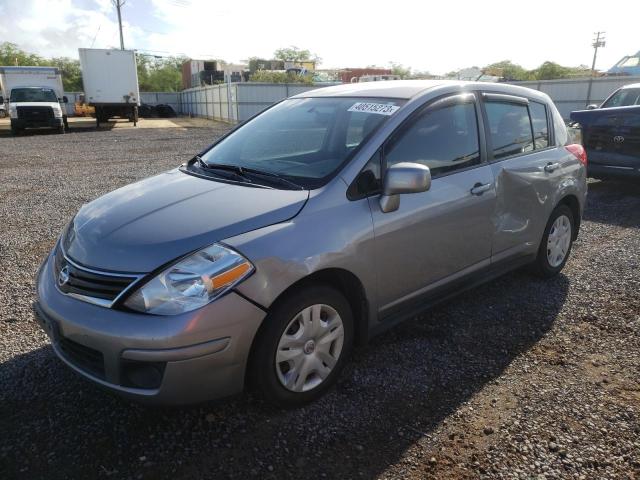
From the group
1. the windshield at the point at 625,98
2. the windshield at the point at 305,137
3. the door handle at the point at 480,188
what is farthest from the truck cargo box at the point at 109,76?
the door handle at the point at 480,188

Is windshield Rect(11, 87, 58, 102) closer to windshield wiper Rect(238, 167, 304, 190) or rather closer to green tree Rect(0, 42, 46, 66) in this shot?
windshield wiper Rect(238, 167, 304, 190)

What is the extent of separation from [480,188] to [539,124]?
1287 mm

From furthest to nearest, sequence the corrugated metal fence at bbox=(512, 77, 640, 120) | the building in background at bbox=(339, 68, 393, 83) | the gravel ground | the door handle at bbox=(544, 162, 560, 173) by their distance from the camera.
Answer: the building in background at bbox=(339, 68, 393, 83) < the corrugated metal fence at bbox=(512, 77, 640, 120) < the door handle at bbox=(544, 162, 560, 173) < the gravel ground

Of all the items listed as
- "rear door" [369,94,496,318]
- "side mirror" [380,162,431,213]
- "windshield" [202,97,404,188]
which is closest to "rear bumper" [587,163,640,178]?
"rear door" [369,94,496,318]

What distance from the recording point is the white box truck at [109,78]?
24.6 m

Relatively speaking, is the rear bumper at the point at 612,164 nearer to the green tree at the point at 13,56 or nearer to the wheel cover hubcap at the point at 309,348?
the wheel cover hubcap at the point at 309,348

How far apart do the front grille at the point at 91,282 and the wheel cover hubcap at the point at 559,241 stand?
3.61 m

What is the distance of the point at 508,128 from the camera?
3.94 meters

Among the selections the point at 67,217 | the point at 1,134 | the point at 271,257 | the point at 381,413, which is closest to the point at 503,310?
the point at 381,413

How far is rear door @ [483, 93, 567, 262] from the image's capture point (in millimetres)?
3730

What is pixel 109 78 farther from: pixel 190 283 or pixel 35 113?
pixel 190 283

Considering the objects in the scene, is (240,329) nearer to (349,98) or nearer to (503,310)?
(349,98)

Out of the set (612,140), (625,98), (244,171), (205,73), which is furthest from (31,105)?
(205,73)

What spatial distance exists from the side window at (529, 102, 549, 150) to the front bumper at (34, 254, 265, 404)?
9.98 feet
